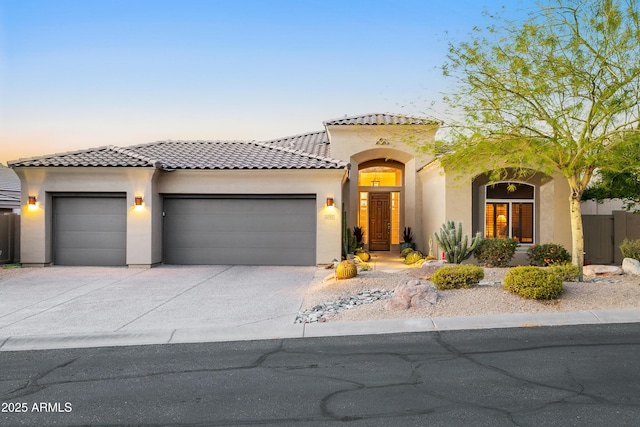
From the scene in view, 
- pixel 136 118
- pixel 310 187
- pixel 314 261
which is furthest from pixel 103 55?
pixel 314 261

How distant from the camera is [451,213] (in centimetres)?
1571

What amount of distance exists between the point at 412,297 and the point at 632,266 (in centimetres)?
688

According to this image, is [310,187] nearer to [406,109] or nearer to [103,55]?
[406,109]

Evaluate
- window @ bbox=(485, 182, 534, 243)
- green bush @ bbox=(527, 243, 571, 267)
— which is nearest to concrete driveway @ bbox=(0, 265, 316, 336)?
window @ bbox=(485, 182, 534, 243)

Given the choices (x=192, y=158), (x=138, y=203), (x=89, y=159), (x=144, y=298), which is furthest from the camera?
(x=192, y=158)

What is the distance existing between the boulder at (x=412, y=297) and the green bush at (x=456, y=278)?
75 cm

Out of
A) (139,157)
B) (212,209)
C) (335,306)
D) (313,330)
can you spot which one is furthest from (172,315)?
(139,157)

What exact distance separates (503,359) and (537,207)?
11.7 m

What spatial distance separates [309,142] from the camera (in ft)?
80.0

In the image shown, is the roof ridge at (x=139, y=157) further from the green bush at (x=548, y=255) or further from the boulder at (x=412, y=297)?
the green bush at (x=548, y=255)

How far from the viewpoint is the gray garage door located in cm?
1622

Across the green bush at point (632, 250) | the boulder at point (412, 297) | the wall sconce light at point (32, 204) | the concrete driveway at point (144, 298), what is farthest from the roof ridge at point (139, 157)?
the green bush at point (632, 250)

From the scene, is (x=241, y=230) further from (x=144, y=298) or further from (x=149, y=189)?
(x=144, y=298)

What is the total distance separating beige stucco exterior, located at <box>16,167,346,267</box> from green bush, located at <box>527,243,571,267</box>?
6.09 m
